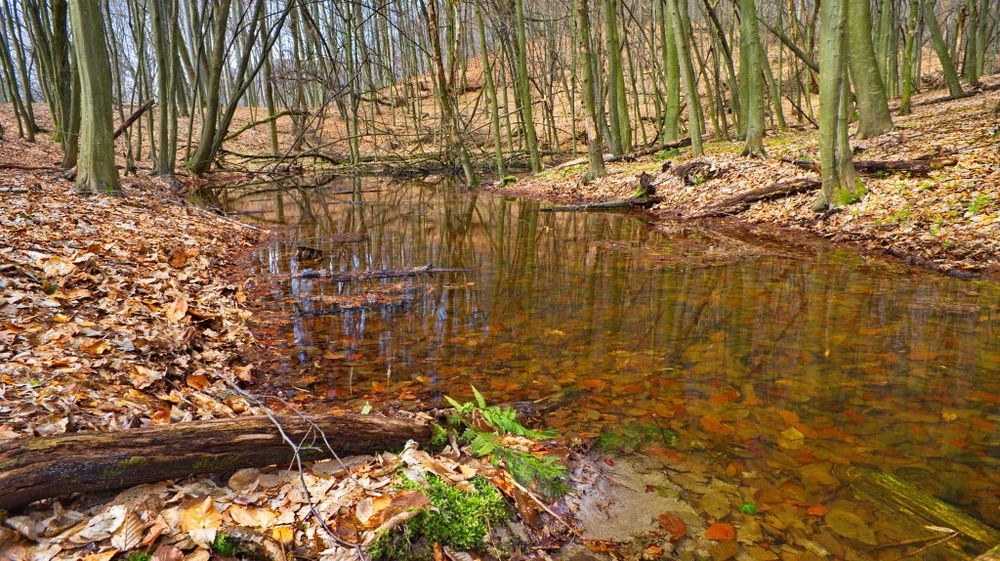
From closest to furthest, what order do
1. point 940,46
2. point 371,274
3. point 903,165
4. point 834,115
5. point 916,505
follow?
point 916,505 < point 371,274 < point 834,115 < point 903,165 < point 940,46

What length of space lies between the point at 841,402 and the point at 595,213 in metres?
9.04

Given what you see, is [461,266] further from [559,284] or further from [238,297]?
[238,297]

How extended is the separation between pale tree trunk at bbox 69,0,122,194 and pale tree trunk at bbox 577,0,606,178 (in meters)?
10.6

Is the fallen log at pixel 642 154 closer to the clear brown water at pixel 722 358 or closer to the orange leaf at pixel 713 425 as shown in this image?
the clear brown water at pixel 722 358

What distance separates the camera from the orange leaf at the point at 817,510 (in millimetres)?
2328

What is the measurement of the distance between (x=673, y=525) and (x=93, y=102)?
35.0 feet

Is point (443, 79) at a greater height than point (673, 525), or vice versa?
point (443, 79)

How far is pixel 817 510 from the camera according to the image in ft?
7.70

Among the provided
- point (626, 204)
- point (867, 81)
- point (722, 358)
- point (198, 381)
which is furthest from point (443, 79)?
point (198, 381)

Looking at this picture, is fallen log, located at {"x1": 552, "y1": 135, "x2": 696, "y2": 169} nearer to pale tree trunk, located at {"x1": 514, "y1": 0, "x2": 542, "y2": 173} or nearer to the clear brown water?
pale tree trunk, located at {"x1": 514, "y1": 0, "x2": 542, "y2": 173}

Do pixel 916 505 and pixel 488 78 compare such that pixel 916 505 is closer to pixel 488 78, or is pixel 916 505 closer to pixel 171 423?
pixel 171 423

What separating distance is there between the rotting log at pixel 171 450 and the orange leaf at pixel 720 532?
1.36 m

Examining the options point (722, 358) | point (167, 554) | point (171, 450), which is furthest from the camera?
point (722, 358)

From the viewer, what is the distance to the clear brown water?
2604 mm
